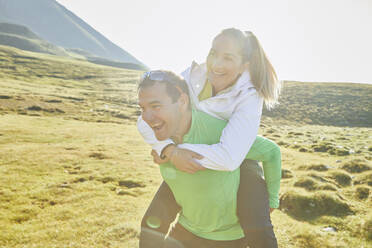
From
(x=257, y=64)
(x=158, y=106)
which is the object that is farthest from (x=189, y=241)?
(x=257, y=64)

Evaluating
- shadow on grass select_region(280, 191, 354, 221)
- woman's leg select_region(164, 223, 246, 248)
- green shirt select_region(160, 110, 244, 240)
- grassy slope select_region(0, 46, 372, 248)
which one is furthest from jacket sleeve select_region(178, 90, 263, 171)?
shadow on grass select_region(280, 191, 354, 221)

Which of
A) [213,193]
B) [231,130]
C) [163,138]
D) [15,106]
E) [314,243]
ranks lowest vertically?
[15,106]

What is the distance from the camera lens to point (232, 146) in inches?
97.7

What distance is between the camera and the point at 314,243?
578cm

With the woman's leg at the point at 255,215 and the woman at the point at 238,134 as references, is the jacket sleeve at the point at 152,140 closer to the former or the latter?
the woman at the point at 238,134

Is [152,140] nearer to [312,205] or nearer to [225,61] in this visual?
[225,61]

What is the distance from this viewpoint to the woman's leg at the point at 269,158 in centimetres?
314

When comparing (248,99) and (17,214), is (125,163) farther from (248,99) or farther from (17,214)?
(248,99)

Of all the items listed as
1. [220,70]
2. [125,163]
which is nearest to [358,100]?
[125,163]

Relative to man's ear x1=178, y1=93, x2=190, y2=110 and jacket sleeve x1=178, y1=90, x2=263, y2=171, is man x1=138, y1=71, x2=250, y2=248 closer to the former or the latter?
man's ear x1=178, y1=93, x2=190, y2=110

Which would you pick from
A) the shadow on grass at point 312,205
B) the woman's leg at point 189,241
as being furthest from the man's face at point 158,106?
the shadow on grass at point 312,205

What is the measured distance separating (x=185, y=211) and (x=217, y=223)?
0.41 meters

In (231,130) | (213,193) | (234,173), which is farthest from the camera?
(234,173)

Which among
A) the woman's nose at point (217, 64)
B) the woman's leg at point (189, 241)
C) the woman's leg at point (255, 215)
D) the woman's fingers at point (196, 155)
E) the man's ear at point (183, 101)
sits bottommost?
the woman's leg at point (189, 241)
